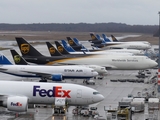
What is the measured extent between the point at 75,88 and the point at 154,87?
22.3 meters

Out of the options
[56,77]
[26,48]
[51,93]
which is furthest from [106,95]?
[26,48]

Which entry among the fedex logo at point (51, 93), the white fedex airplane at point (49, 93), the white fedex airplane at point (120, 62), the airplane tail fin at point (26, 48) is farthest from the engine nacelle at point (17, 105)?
the white fedex airplane at point (120, 62)

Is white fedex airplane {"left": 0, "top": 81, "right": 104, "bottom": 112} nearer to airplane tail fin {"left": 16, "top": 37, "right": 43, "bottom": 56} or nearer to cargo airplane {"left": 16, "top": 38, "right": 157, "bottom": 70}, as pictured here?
airplane tail fin {"left": 16, "top": 37, "right": 43, "bottom": 56}

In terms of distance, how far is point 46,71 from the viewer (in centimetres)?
6662

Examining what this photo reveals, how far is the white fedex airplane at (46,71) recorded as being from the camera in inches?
2574

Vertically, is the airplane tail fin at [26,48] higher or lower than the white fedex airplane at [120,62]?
higher

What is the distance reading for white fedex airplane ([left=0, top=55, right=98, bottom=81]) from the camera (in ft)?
214

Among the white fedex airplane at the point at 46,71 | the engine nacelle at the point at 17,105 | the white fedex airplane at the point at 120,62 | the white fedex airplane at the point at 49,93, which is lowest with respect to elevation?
the engine nacelle at the point at 17,105

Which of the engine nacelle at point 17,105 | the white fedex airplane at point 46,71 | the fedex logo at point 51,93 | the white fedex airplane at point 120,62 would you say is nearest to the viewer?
the engine nacelle at point 17,105

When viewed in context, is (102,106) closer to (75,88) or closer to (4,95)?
(75,88)

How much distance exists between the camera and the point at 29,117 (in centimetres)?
4359

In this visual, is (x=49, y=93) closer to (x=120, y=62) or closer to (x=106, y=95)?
(x=106, y=95)

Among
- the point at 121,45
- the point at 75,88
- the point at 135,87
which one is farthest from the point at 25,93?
the point at 121,45

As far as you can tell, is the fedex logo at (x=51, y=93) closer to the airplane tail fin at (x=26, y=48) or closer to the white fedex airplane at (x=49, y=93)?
the white fedex airplane at (x=49, y=93)
